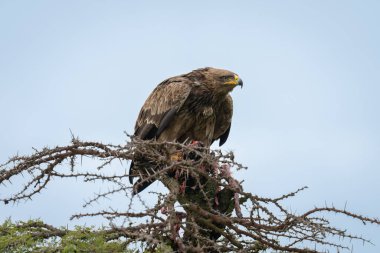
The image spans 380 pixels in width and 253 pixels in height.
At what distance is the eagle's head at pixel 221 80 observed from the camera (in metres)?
8.91

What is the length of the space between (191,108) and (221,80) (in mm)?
719

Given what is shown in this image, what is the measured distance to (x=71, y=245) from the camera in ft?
17.0

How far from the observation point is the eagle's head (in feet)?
29.2

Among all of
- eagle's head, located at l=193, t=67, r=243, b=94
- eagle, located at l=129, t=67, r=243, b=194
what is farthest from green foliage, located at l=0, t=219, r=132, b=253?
eagle's head, located at l=193, t=67, r=243, b=94

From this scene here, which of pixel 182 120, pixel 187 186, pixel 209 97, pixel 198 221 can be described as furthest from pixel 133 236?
pixel 209 97

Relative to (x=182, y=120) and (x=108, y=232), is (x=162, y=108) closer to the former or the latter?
(x=182, y=120)

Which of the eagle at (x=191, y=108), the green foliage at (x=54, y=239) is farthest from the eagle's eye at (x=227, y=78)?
the green foliage at (x=54, y=239)

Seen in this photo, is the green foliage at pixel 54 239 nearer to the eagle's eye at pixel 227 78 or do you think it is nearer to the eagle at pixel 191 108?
the eagle at pixel 191 108

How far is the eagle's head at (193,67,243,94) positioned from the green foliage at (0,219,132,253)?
371cm

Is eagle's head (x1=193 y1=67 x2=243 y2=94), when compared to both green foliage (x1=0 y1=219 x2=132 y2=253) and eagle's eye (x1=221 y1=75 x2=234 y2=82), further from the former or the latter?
green foliage (x1=0 y1=219 x2=132 y2=253)

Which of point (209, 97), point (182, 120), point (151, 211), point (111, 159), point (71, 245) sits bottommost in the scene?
point (71, 245)

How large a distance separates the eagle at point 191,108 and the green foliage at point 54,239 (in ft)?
6.90

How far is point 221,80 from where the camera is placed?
353 inches

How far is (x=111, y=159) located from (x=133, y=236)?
2.75ft
